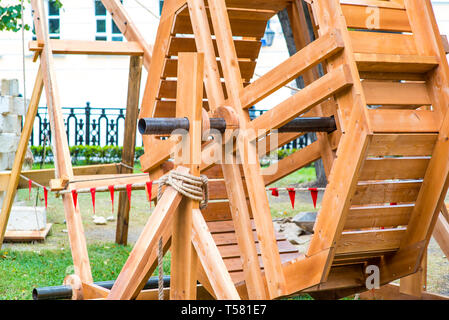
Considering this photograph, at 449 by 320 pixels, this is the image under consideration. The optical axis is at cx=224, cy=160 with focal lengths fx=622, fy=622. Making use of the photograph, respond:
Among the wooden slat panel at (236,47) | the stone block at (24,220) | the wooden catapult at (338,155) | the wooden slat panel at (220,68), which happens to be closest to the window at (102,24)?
the stone block at (24,220)

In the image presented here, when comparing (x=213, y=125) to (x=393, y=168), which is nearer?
(x=393, y=168)

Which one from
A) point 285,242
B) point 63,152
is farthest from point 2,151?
point 285,242

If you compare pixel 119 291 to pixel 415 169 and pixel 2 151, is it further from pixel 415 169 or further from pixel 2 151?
pixel 2 151

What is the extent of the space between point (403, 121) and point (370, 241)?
2.36 feet

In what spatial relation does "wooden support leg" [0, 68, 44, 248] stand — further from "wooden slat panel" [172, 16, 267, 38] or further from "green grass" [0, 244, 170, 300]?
"wooden slat panel" [172, 16, 267, 38]

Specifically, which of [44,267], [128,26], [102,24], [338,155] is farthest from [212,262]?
[102,24]

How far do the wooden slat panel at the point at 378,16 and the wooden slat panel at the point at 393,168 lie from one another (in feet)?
2.73

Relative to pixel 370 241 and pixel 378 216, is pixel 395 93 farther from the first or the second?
pixel 370 241

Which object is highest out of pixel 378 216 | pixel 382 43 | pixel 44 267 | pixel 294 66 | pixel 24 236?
pixel 382 43

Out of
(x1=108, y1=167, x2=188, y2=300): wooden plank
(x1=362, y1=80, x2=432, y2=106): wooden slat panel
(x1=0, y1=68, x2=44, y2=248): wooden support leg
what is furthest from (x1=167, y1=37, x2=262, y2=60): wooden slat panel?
(x1=362, y1=80, x2=432, y2=106): wooden slat panel

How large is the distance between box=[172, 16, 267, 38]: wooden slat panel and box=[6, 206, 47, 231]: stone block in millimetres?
3735

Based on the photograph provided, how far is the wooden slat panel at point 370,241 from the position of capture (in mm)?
3492

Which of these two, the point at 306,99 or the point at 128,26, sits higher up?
the point at 128,26

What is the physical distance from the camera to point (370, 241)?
3602 millimetres
